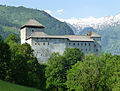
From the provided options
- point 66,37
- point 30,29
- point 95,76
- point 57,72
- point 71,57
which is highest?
point 30,29

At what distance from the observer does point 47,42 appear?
3226 inches

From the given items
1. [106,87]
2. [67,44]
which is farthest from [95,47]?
[106,87]

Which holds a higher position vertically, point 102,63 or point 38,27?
point 38,27

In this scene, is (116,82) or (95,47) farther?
(95,47)

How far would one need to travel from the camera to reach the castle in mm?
80250

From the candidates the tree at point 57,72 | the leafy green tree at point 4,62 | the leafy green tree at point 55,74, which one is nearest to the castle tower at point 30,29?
the tree at point 57,72

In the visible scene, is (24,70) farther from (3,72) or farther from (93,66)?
(93,66)

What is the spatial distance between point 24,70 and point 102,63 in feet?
69.7

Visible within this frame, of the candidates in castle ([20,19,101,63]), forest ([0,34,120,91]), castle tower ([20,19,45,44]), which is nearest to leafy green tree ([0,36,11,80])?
forest ([0,34,120,91])

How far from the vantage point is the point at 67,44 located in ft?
285

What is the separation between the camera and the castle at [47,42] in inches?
3159

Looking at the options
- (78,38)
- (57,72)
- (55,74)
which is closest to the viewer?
(55,74)

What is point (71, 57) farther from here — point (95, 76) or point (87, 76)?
point (95, 76)

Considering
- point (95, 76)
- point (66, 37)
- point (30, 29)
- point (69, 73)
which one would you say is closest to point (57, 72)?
point (69, 73)
